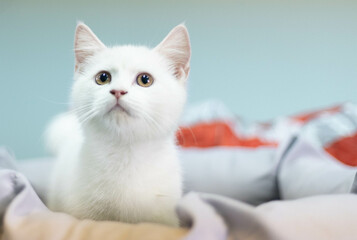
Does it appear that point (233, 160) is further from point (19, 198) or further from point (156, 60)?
point (19, 198)

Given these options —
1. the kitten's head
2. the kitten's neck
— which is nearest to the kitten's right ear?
the kitten's head

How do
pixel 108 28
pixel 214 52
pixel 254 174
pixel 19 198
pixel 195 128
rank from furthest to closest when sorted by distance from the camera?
1. pixel 195 128
2. pixel 214 52
3. pixel 254 174
4. pixel 108 28
5. pixel 19 198

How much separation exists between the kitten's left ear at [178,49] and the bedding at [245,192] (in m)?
0.20

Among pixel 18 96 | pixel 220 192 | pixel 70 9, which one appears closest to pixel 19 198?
pixel 18 96

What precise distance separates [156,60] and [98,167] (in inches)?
7.2

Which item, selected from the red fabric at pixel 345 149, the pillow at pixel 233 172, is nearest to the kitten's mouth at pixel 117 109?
the pillow at pixel 233 172

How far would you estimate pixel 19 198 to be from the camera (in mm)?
434

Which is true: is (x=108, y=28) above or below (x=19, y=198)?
above

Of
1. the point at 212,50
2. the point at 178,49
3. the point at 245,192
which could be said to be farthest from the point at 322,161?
the point at 178,49

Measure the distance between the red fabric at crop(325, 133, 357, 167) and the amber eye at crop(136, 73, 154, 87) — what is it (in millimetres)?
923

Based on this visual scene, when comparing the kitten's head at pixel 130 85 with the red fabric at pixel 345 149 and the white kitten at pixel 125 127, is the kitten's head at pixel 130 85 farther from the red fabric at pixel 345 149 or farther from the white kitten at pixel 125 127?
the red fabric at pixel 345 149

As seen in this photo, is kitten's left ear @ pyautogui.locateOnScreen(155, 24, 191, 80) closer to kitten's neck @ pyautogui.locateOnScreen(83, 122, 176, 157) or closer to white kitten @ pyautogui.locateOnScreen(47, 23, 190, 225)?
white kitten @ pyautogui.locateOnScreen(47, 23, 190, 225)

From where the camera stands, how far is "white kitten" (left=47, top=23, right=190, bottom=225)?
1.57 feet

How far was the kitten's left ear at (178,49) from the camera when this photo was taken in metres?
0.50
